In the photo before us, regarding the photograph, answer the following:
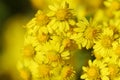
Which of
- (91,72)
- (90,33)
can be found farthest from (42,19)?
(91,72)

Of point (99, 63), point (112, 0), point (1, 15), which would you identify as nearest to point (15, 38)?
point (1, 15)

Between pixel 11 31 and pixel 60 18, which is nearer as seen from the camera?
pixel 60 18

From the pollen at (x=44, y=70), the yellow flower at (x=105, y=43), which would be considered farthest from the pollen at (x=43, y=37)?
the yellow flower at (x=105, y=43)

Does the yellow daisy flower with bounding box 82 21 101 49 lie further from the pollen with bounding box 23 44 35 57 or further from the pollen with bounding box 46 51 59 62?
the pollen with bounding box 23 44 35 57

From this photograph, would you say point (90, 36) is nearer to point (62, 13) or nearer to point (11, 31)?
point (62, 13)

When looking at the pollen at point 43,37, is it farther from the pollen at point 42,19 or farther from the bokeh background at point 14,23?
the bokeh background at point 14,23

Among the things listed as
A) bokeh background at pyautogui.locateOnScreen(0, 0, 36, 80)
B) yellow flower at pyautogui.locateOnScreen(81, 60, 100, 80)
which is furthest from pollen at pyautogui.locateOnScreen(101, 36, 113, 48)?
bokeh background at pyautogui.locateOnScreen(0, 0, 36, 80)
